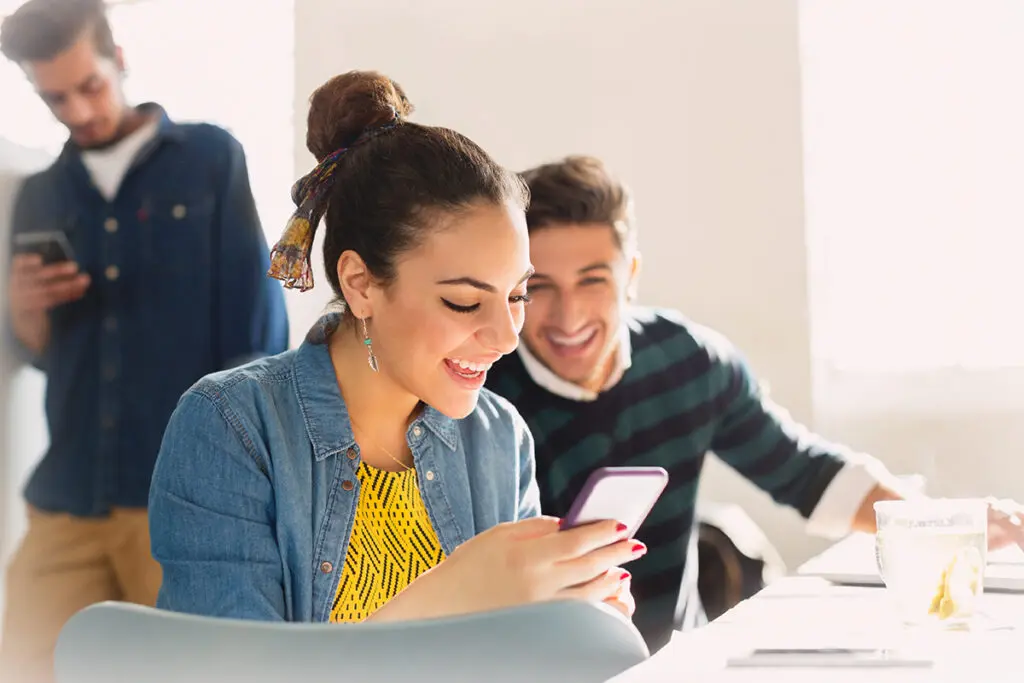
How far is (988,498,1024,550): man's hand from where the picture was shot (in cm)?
128

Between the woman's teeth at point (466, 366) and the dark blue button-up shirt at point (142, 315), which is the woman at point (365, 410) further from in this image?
the dark blue button-up shirt at point (142, 315)

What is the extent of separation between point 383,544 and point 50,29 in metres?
1.42

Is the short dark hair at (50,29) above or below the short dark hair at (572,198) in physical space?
above

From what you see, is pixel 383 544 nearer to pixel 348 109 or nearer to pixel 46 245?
pixel 348 109

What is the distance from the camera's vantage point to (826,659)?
747 mm

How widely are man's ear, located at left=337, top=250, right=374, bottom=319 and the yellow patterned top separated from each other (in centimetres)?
18

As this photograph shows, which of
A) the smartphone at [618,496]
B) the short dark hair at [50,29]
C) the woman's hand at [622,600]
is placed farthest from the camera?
the short dark hair at [50,29]

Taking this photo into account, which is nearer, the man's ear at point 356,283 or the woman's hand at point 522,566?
the woman's hand at point 522,566

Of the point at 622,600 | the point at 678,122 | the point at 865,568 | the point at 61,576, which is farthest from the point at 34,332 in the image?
the point at 865,568

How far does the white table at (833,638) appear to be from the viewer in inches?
28.8

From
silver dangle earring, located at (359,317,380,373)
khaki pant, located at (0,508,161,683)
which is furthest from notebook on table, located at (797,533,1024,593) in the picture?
khaki pant, located at (0,508,161,683)

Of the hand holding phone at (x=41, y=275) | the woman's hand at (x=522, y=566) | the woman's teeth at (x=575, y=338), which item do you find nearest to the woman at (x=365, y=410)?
the woman's hand at (x=522, y=566)

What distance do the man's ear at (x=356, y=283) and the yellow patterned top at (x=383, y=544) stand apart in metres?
0.18

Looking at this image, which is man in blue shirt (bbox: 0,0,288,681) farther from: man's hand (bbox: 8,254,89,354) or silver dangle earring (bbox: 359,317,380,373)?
silver dangle earring (bbox: 359,317,380,373)
